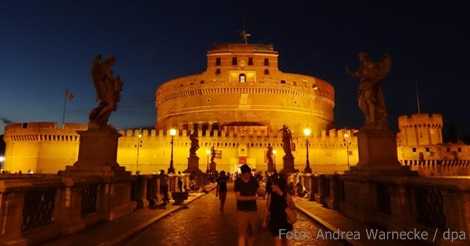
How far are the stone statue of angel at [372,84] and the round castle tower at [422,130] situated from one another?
5013 centimetres

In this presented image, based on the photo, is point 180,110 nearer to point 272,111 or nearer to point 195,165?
point 272,111

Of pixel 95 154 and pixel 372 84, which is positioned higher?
pixel 372 84

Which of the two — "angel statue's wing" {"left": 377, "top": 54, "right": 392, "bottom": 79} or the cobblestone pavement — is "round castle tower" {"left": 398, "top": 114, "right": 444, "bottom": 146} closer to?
"angel statue's wing" {"left": 377, "top": 54, "right": 392, "bottom": 79}

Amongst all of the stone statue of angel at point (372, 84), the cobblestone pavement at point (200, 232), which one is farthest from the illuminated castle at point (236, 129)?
the cobblestone pavement at point (200, 232)

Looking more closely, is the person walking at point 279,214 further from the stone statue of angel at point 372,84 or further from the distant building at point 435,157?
the distant building at point 435,157

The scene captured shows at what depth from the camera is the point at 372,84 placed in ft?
30.0

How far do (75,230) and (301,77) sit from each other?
64.5 meters

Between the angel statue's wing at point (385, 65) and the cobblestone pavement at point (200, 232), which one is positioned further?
the angel statue's wing at point (385, 65)

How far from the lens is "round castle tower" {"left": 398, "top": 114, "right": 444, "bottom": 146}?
54375 mm

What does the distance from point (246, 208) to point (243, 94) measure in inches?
2329

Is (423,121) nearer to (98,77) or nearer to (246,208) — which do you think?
(98,77)

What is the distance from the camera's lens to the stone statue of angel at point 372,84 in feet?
29.3

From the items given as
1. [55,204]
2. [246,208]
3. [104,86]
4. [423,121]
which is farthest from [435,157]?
[55,204]

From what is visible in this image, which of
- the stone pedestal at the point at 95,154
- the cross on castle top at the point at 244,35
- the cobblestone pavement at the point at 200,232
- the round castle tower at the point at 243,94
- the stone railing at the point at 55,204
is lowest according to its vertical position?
the cobblestone pavement at the point at 200,232
